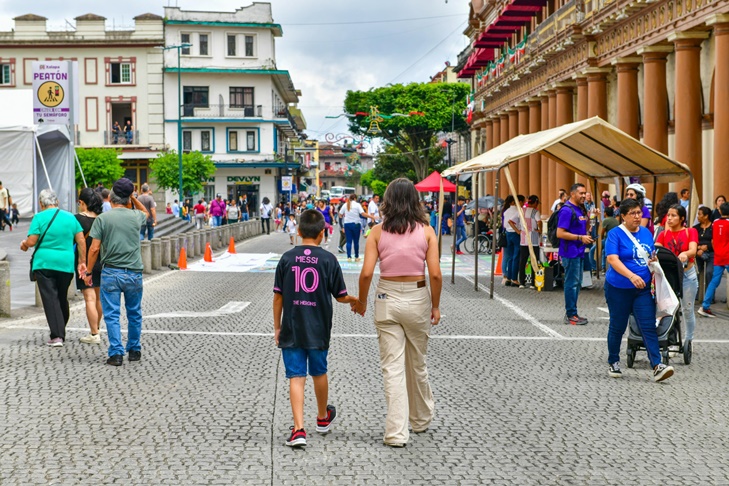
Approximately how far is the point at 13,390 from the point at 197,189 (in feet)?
181

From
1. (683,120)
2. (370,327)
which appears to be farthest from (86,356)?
(683,120)

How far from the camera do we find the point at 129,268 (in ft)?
33.1

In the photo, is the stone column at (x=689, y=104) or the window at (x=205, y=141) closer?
the stone column at (x=689, y=104)

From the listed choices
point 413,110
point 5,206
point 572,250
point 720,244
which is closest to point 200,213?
point 5,206

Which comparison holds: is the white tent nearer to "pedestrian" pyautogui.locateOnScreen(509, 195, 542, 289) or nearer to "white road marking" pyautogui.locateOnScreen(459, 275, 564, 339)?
"pedestrian" pyautogui.locateOnScreen(509, 195, 542, 289)

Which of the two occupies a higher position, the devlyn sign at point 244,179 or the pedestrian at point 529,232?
the devlyn sign at point 244,179

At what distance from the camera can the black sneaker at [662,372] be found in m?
8.95

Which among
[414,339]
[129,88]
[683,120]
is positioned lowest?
[414,339]

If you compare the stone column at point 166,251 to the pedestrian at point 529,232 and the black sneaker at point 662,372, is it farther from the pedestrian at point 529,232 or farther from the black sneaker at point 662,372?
the black sneaker at point 662,372

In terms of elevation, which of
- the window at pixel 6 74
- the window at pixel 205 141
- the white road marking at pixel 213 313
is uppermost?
the window at pixel 6 74

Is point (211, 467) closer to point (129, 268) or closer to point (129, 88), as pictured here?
point (129, 268)

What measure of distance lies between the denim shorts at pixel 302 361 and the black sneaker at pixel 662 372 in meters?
3.64

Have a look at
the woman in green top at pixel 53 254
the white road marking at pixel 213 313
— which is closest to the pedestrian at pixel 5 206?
the white road marking at pixel 213 313

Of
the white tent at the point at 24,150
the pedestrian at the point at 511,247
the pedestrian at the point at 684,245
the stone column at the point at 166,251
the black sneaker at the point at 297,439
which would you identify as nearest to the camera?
the black sneaker at the point at 297,439
